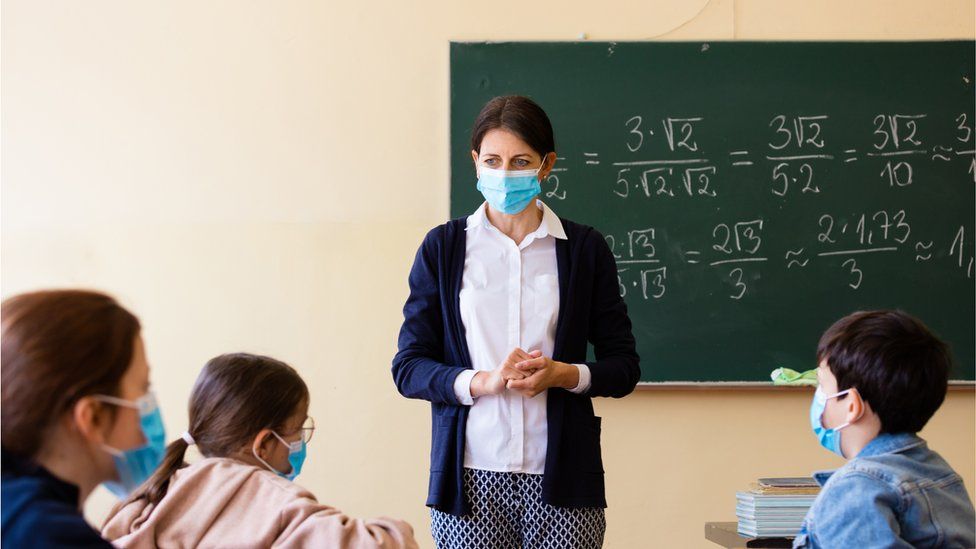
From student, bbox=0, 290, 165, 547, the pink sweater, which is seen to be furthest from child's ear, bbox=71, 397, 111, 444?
the pink sweater

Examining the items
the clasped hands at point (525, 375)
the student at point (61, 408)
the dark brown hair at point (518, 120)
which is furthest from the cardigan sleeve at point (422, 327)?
the student at point (61, 408)

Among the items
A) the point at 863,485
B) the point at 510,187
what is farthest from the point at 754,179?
the point at 863,485

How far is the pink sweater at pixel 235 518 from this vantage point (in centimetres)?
154

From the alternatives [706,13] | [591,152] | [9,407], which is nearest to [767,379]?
[591,152]

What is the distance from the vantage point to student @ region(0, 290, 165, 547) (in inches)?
43.8

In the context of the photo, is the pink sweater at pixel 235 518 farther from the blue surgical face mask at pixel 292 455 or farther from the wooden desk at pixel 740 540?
the wooden desk at pixel 740 540

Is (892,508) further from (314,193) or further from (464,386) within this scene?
(314,193)

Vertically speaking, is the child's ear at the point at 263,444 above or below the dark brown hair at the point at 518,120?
below

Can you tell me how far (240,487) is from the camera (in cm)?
161

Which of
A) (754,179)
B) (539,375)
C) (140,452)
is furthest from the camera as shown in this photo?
(754,179)

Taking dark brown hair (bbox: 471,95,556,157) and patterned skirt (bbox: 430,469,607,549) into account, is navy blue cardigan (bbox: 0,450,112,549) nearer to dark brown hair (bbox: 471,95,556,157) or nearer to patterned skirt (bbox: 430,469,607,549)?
patterned skirt (bbox: 430,469,607,549)

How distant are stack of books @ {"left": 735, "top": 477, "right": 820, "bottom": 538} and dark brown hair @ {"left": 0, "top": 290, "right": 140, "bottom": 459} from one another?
137 centimetres

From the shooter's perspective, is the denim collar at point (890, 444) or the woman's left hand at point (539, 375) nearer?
the denim collar at point (890, 444)

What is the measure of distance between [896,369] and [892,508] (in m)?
0.27
